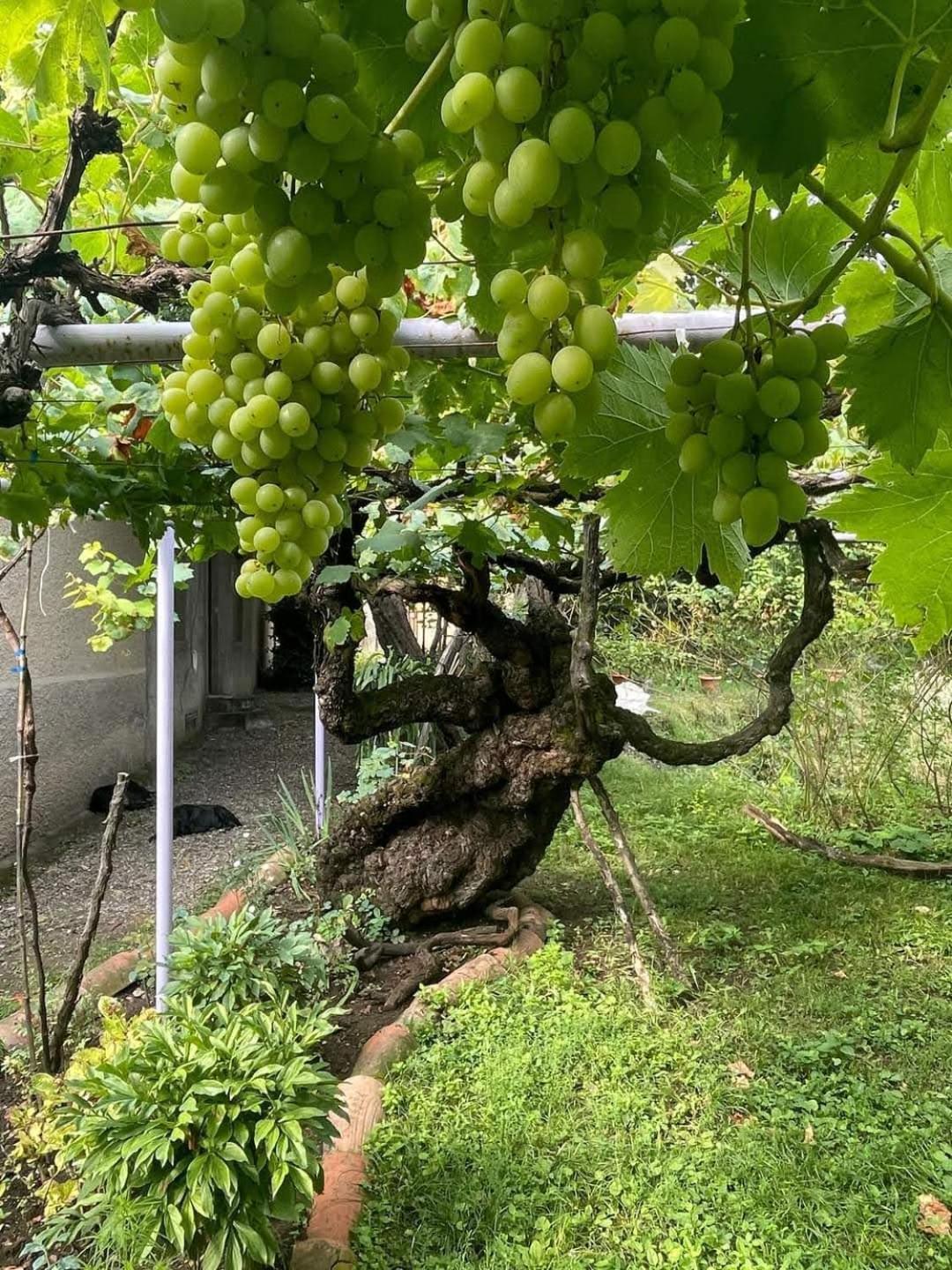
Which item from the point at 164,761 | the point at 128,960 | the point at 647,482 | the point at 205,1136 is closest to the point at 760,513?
the point at 647,482

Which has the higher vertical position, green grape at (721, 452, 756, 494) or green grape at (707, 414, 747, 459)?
green grape at (707, 414, 747, 459)

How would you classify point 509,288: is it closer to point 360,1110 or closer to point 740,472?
point 740,472

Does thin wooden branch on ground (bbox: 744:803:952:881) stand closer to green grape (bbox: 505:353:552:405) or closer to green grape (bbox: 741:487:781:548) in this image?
green grape (bbox: 741:487:781:548)

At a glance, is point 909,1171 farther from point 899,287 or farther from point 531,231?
point 531,231

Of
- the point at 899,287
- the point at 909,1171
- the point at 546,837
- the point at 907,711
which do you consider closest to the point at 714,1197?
the point at 909,1171

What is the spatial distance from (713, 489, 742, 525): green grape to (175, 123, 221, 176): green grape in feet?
1.02

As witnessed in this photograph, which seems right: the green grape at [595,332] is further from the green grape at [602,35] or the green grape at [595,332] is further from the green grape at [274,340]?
the green grape at [274,340]

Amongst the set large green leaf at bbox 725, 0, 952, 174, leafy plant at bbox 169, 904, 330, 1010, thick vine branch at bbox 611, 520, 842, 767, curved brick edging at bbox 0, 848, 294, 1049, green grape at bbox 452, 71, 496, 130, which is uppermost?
large green leaf at bbox 725, 0, 952, 174

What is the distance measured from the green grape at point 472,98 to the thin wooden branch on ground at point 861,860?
15.4 feet

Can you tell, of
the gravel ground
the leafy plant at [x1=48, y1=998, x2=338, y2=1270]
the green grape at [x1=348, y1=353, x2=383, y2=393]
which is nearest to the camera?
the green grape at [x1=348, y1=353, x2=383, y2=393]

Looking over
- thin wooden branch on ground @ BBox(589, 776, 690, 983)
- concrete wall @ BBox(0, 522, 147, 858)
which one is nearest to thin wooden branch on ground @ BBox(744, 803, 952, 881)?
thin wooden branch on ground @ BBox(589, 776, 690, 983)

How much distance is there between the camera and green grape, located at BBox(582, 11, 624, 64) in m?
0.34

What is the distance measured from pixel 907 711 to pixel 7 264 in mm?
5755

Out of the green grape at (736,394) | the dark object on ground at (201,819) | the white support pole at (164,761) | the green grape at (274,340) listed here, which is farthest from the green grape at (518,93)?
the dark object on ground at (201,819)
